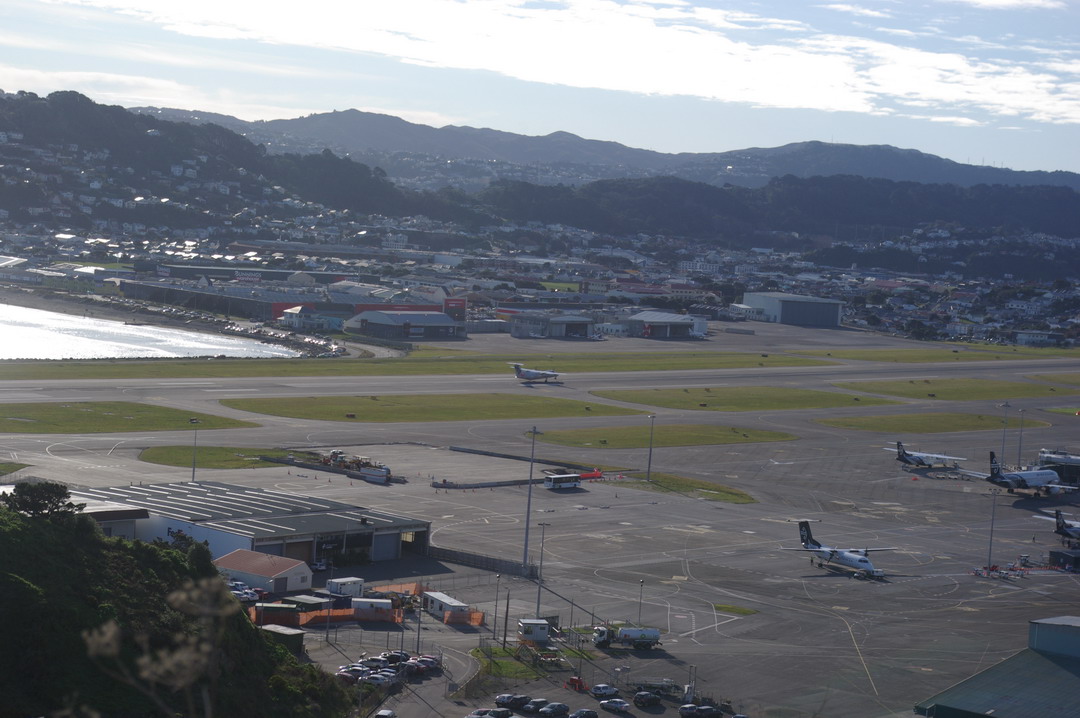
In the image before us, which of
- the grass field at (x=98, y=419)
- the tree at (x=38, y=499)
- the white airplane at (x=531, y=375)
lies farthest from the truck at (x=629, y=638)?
the white airplane at (x=531, y=375)

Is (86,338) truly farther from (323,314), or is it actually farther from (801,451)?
(801,451)

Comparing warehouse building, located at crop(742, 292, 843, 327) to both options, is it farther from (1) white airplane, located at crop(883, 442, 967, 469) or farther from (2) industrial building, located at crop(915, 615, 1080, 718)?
(2) industrial building, located at crop(915, 615, 1080, 718)

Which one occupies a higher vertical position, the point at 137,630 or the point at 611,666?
the point at 137,630

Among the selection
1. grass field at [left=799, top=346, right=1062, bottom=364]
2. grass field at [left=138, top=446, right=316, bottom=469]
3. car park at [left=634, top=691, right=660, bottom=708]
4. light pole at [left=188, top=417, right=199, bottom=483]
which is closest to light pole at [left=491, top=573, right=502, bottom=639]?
car park at [left=634, top=691, right=660, bottom=708]

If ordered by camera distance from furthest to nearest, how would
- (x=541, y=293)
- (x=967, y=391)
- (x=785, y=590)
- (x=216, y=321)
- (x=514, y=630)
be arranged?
(x=541, y=293), (x=216, y=321), (x=967, y=391), (x=785, y=590), (x=514, y=630)

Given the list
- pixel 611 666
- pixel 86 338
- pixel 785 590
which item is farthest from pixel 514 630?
pixel 86 338

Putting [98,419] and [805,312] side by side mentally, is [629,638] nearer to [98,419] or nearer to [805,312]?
[98,419]
